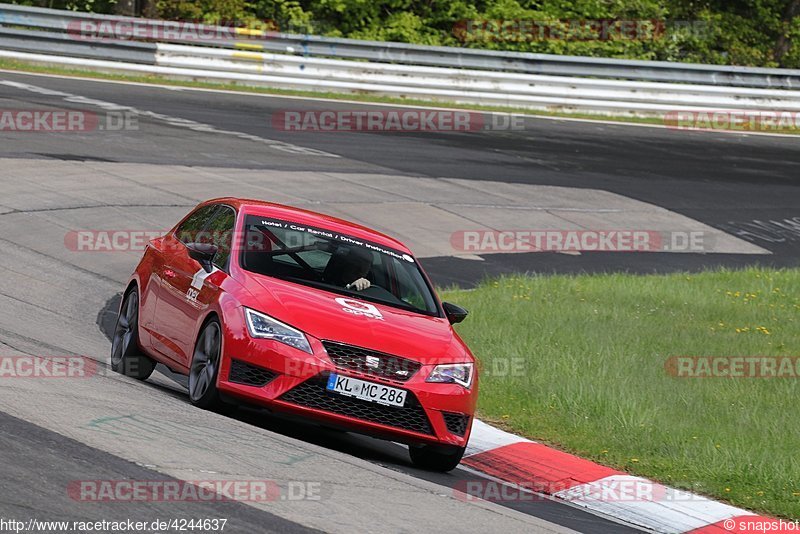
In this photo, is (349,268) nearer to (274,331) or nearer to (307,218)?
(307,218)

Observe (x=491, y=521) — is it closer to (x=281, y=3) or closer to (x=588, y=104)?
(x=588, y=104)

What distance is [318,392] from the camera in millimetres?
7867

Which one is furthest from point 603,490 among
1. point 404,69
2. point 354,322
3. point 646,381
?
point 404,69

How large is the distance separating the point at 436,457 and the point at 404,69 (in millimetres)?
21937

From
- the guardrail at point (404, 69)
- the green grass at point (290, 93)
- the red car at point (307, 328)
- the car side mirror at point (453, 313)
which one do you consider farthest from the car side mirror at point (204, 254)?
the guardrail at point (404, 69)

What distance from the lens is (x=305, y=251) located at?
9320 millimetres

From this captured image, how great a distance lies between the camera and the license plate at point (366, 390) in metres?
7.89

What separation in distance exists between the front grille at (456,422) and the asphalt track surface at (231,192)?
1.00 ft

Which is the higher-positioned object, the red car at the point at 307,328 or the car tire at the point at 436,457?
the red car at the point at 307,328

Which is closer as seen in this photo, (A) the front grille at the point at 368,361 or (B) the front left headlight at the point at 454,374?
(A) the front grille at the point at 368,361

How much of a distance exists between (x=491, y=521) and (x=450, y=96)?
2386 centimetres

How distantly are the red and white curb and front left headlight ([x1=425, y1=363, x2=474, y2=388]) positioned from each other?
28.4 inches

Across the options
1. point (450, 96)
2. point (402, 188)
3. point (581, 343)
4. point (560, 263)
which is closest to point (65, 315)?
point (581, 343)

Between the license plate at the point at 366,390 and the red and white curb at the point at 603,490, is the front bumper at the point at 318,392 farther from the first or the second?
the red and white curb at the point at 603,490
